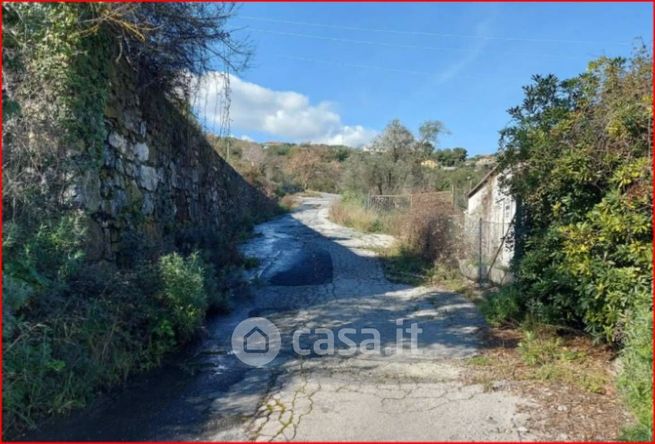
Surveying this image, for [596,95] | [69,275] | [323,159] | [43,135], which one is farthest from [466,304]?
[323,159]

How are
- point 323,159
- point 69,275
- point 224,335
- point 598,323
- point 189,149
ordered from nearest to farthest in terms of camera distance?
point 69,275
point 598,323
point 224,335
point 189,149
point 323,159

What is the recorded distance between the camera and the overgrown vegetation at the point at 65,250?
292cm

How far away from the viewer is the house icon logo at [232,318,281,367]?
4.34 metres

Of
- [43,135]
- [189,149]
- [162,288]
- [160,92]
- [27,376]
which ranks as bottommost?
[27,376]

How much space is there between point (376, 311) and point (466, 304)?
1539 mm

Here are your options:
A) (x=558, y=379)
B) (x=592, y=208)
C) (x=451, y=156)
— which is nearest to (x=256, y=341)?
(x=558, y=379)

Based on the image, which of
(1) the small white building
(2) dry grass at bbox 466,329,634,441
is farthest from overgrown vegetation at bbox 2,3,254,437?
(1) the small white building

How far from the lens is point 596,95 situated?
14.3ft

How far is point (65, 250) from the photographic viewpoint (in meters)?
3.59

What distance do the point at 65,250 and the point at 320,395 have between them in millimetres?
2532

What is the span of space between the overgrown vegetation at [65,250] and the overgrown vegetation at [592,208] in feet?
12.8

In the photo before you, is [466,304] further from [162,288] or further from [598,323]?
[162,288]

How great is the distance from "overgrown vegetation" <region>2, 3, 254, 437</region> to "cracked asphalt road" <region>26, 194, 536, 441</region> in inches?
11.3
